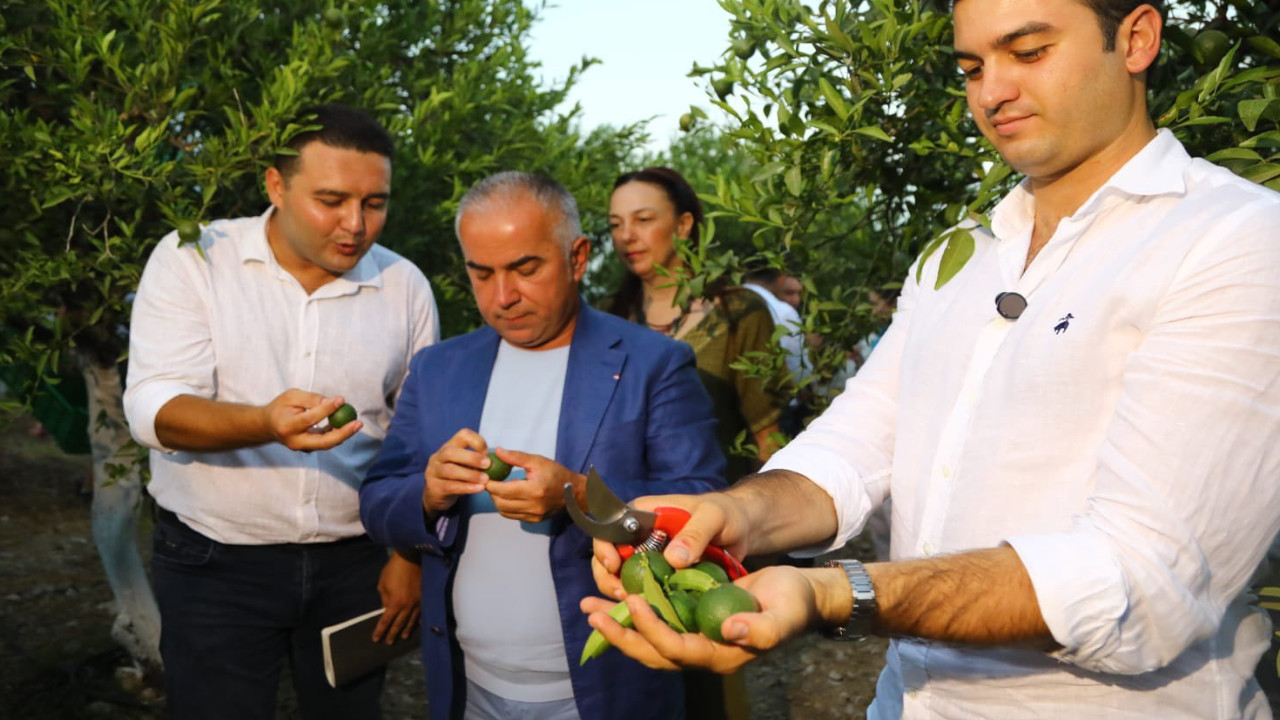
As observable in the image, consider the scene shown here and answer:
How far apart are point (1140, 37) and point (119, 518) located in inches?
219

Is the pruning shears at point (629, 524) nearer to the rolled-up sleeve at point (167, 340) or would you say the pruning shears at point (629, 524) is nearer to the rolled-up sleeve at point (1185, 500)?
the rolled-up sleeve at point (1185, 500)

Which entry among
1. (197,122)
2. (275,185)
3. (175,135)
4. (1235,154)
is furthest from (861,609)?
(197,122)

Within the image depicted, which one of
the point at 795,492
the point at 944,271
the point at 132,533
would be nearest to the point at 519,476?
the point at 795,492

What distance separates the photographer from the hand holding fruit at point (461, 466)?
9.82 ft

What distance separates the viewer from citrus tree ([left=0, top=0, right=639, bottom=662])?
14.4 ft

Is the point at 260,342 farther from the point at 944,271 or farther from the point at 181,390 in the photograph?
the point at 944,271

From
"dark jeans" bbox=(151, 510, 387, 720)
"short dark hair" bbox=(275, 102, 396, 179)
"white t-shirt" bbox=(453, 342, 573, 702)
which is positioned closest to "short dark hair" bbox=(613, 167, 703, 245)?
"short dark hair" bbox=(275, 102, 396, 179)

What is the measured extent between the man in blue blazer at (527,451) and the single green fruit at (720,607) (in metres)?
1.37

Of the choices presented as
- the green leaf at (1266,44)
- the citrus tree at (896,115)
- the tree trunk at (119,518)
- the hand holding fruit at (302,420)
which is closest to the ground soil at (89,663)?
the tree trunk at (119,518)

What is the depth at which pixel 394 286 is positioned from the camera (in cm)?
416

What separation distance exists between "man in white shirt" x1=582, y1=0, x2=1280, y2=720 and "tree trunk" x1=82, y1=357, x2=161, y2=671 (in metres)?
4.52

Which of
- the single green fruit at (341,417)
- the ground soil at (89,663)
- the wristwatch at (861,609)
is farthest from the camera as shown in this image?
the ground soil at (89,663)

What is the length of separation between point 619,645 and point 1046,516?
0.80 m

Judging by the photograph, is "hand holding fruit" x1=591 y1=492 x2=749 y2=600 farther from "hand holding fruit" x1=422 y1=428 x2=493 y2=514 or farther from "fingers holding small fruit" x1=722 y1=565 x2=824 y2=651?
"hand holding fruit" x1=422 y1=428 x2=493 y2=514
